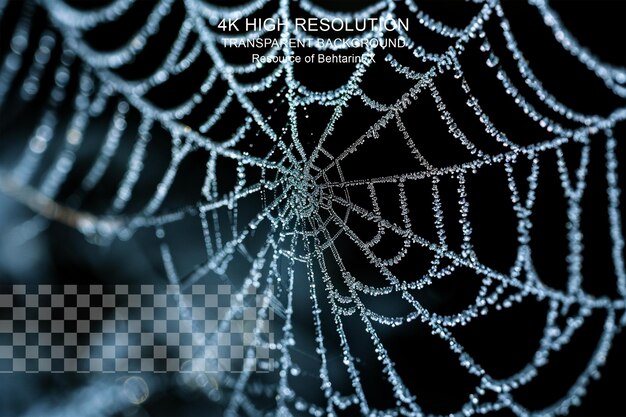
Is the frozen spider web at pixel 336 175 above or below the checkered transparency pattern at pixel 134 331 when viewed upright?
above

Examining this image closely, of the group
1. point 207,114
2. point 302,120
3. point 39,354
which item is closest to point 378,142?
point 302,120

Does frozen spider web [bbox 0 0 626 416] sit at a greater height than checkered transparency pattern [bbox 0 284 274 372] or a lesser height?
greater

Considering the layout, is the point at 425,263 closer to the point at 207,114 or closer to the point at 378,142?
the point at 378,142

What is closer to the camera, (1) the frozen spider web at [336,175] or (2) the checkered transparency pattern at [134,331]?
(1) the frozen spider web at [336,175]

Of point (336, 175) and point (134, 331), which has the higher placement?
point (336, 175)
